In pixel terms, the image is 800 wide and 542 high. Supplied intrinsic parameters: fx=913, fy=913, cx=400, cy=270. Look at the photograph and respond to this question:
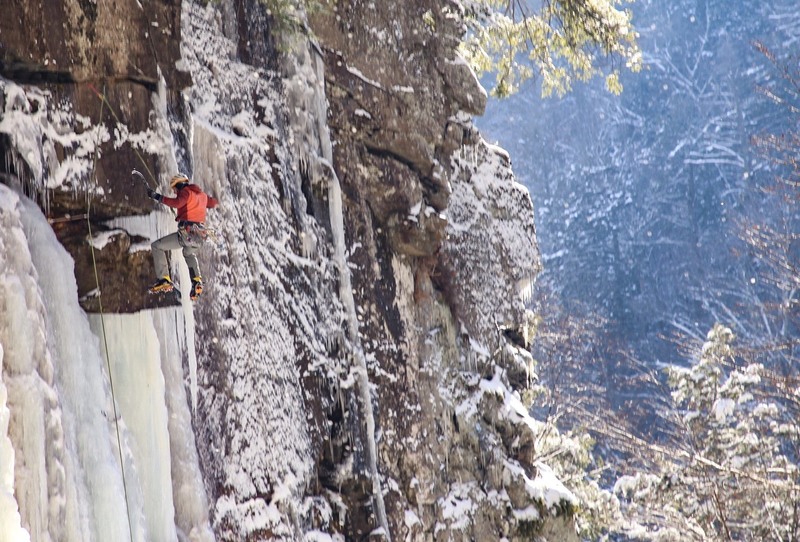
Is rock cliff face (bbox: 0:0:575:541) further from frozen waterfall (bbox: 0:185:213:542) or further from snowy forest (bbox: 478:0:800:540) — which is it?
snowy forest (bbox: 478:0:800:540)

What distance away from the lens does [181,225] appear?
6391mm

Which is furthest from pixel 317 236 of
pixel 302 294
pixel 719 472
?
pixel 719 472

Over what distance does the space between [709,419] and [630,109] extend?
38.7 meters

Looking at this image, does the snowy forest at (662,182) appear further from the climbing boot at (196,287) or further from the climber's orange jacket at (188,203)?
the climber's orange jacket at (188,203)

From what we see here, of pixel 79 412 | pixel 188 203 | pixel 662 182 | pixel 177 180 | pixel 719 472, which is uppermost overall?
pixel 662 182

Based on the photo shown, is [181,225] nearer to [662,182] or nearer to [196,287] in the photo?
[196,287]

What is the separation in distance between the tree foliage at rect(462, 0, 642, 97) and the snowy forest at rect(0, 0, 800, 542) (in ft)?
0.11

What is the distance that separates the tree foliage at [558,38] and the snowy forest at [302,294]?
0.03 m

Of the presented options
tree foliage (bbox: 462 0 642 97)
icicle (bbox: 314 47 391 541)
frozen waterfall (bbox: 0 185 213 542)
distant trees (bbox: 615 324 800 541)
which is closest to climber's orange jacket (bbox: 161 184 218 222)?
frozen waterfall (bbox: 0 185 213 542)

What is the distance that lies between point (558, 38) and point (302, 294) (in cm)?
383

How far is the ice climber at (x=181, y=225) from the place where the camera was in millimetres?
6277

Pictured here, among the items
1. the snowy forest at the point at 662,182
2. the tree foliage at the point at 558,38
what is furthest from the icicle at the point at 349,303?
the snowy forest at the point at 662,182

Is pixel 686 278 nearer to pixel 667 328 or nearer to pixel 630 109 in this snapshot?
pixel 667 328

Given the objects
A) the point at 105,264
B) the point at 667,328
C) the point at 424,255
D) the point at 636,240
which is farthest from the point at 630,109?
the point at 105,264
